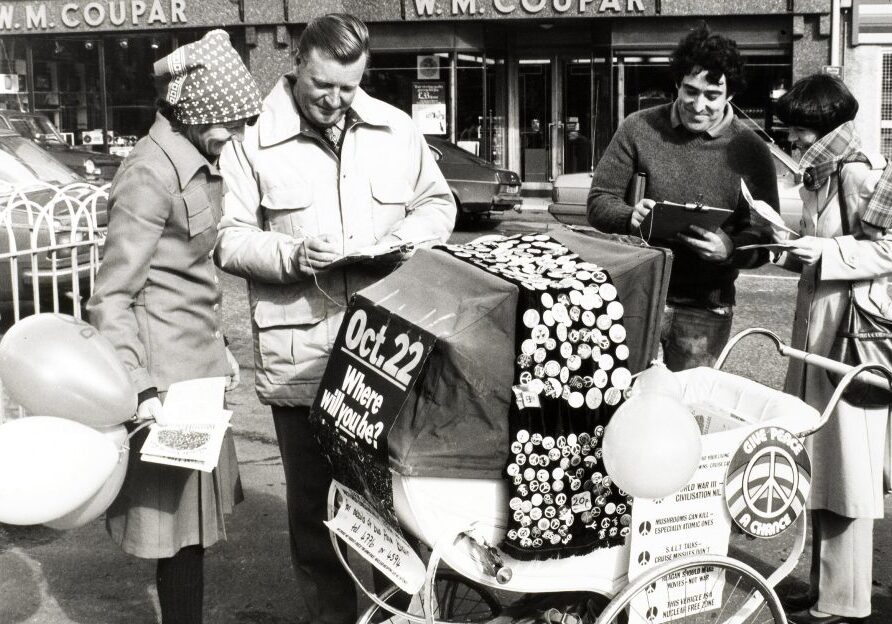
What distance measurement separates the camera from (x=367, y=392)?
2807 millimetres

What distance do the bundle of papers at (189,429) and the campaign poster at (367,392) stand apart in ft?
0.90

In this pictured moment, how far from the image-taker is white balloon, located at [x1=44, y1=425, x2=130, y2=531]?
9.41 feet

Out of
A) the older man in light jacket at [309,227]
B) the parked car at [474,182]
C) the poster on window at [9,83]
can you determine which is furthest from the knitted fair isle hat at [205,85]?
the poster on window at [9,83]

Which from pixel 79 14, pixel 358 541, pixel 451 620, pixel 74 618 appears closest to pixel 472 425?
pixel 358 541

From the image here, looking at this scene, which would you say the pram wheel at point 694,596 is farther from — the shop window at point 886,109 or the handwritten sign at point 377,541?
the shop window at point 886,109

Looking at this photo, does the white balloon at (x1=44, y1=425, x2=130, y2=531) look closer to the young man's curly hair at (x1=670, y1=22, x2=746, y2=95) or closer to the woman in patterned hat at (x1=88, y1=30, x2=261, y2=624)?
the woman in patterned hat at (x1=88, y1=30, x2=261, y2=624)

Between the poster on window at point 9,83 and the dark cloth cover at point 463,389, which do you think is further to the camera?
the poster on window at point 9,83

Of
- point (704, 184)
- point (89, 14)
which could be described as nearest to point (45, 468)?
point (704, 184)

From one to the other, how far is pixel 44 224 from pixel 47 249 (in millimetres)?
3491

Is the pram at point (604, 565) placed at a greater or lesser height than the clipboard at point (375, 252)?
lesser

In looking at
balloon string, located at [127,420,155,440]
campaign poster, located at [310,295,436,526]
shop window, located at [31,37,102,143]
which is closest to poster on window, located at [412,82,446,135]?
shop window, located at [31,37,102,143]

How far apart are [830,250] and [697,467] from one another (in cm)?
133

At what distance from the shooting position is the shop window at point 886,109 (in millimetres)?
18922

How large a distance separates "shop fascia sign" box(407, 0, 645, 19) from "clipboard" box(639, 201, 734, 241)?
16.4m
